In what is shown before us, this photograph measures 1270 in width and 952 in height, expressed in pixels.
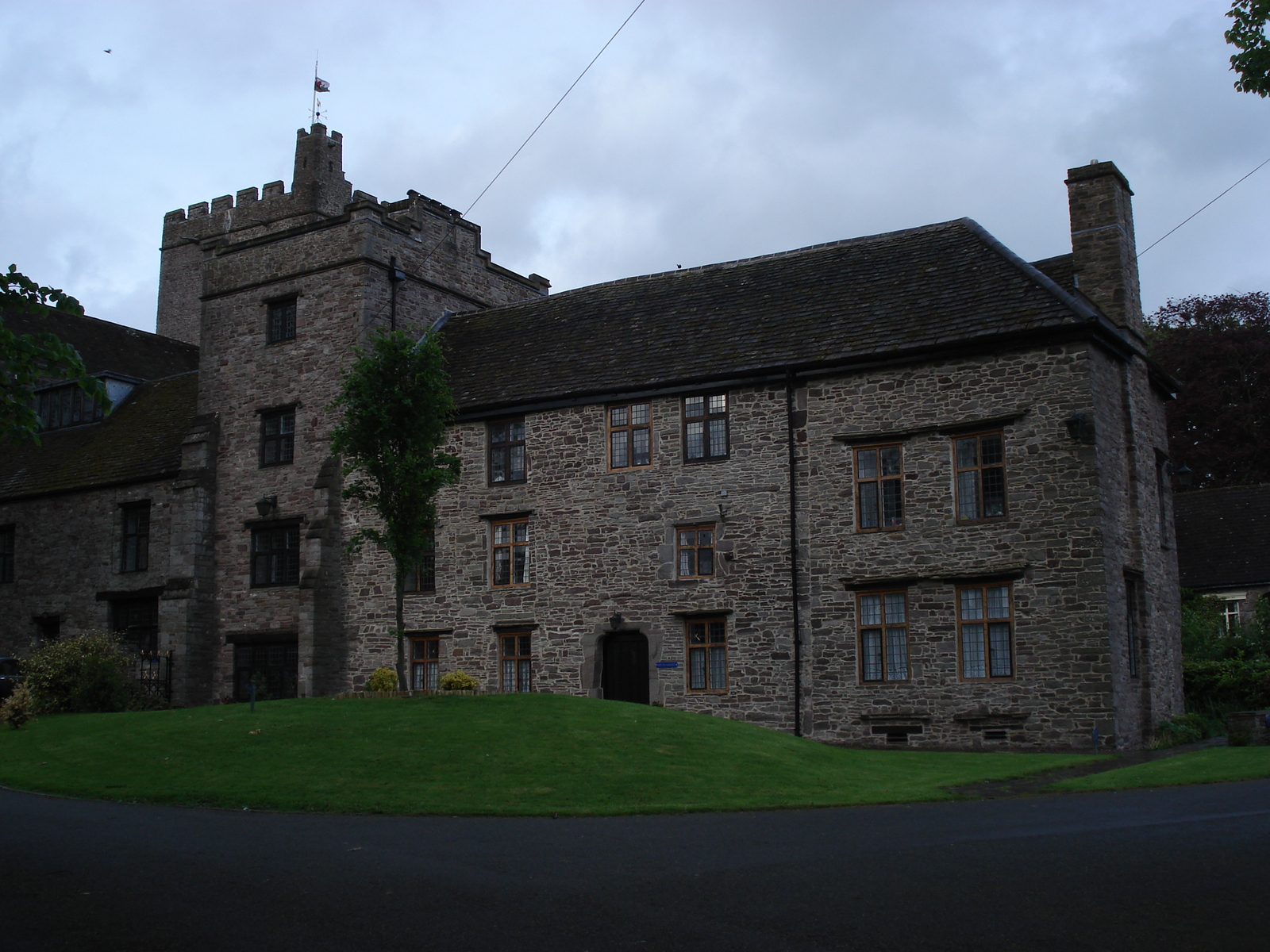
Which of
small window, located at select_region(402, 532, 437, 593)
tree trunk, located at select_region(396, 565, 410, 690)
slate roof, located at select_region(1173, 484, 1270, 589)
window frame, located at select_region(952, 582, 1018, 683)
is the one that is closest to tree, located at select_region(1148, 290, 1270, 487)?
slate roof, located at select_region(1173, 484, 1270, 589)

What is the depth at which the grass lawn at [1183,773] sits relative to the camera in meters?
15.1

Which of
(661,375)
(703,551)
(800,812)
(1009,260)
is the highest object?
(1009,260)

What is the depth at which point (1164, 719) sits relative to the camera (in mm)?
23109

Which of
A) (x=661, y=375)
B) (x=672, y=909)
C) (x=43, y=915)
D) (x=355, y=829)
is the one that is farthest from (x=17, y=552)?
(x=672, y=909)

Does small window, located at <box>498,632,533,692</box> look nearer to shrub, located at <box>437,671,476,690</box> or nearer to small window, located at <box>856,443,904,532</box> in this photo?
shrub, located at <box>437,671,476,690</box>

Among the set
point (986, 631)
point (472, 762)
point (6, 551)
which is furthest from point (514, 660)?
point (6, 551)

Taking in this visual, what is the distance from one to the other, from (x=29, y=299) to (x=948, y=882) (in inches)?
→ 424

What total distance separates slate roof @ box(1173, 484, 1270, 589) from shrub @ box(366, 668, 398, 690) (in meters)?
25.2

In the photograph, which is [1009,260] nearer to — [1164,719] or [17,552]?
[1164,719]

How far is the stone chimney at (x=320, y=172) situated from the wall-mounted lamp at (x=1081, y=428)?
40.7 metres

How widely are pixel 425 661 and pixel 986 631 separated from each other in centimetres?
1252

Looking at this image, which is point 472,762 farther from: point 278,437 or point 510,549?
point 278,437

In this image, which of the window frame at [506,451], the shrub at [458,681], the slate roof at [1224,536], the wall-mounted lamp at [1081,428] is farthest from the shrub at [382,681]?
the slate roof at [1224,536]

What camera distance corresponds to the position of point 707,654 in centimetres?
2411
